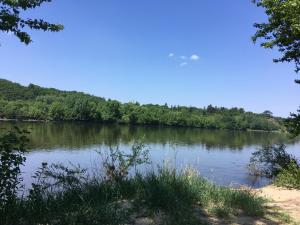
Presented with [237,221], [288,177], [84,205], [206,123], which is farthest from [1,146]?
[206,123]

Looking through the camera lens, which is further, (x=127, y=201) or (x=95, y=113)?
(x=95, y=113)

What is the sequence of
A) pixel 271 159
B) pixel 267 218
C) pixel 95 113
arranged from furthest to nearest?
1. pixel 95 113
2. pixel 271 159
3. pixel 267 218

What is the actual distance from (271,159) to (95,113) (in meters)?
99.9

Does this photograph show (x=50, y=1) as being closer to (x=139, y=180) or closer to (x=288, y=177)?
(x=139, y=180)

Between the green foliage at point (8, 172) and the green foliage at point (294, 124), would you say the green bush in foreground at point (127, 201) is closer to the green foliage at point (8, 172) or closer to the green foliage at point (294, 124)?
the green foliage at point (8, 172)

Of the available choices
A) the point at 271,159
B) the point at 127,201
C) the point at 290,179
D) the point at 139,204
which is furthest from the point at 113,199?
the point at 271,159

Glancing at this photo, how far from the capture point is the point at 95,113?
11631 cm

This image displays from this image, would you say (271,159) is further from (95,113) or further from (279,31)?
(95,113)

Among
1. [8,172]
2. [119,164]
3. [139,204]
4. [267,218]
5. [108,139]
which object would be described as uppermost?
[8,172]

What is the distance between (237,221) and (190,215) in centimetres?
89

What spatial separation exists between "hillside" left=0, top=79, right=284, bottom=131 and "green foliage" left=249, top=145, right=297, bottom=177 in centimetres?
7955

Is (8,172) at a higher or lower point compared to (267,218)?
higher

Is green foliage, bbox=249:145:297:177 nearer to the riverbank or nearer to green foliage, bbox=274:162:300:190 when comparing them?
green foliage, bbox=274:162:300:190

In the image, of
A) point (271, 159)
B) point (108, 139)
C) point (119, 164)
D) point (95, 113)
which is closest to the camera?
point (119, 164)
